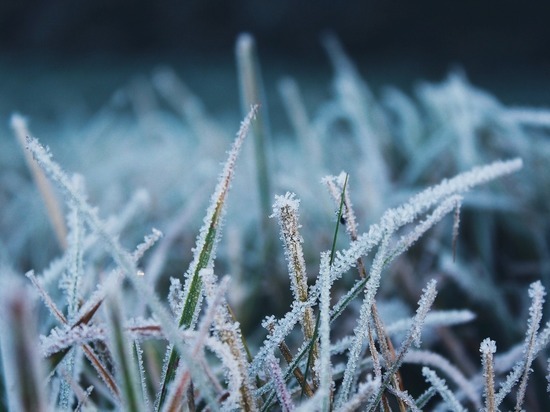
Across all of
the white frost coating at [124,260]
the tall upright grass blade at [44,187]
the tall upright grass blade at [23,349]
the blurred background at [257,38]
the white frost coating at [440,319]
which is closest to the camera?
the tall upright grass blade at [23,349]

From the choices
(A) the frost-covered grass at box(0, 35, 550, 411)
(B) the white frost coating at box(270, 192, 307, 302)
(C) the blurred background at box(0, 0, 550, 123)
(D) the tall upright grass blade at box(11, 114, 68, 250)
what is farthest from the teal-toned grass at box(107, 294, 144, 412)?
(C) the blurred background at box(0, 0, 550, 123)

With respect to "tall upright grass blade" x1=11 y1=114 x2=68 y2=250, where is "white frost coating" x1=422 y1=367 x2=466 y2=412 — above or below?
below

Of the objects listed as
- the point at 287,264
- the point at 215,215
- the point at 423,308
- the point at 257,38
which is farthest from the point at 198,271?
the point at 257,38

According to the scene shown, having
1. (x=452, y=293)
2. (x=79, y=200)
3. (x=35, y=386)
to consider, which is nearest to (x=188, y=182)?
(x=452, y=293)

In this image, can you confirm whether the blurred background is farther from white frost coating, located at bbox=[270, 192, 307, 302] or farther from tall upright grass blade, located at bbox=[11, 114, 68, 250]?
white frost coating, located at bbox=[270, 192, 307, 302]

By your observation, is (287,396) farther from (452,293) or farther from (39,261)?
(39,261)

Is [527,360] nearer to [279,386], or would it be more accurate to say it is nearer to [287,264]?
[279,386]

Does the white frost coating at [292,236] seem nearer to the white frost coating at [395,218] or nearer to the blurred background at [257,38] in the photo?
the white frost coating at [395,218]

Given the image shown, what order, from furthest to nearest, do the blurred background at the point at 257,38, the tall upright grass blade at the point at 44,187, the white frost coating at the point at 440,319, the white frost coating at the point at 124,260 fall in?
1. the blurred background at the point at 257,38
2. the tall upright grass blade at the point at 44,187
3. the white frost coating at the point at 440,319
4. the white frost coating at the point at 124,260

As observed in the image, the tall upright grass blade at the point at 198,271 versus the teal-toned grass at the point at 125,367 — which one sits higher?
the tall upright grass blade at the point at 198,271

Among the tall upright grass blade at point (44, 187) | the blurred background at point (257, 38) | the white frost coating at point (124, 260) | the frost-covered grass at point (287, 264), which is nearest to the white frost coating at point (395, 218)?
the frost-covered grass at point (287, 264)
